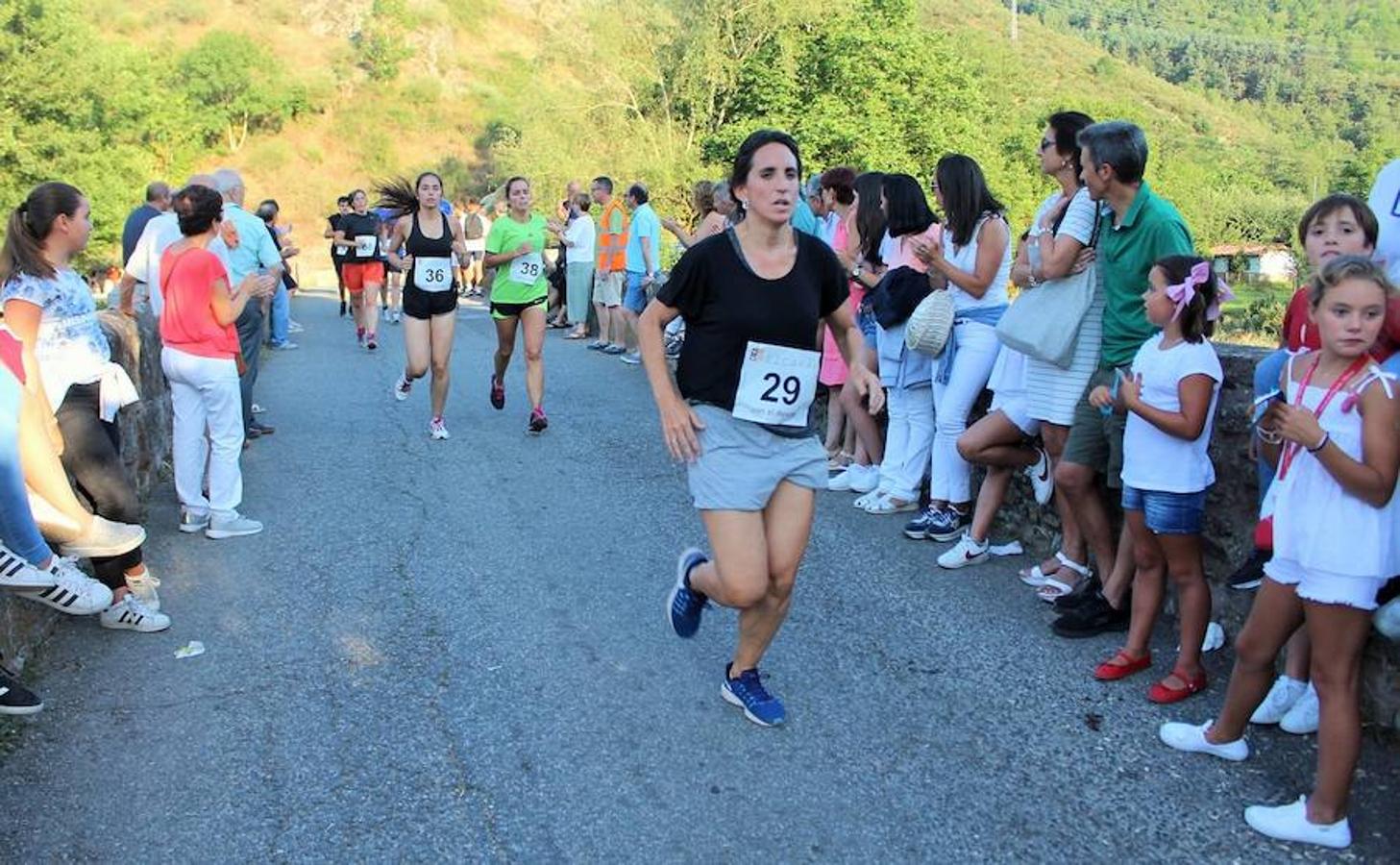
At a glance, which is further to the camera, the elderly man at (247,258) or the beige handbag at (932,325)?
the elderly man at (247,258)

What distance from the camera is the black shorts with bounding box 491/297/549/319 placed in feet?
31.1

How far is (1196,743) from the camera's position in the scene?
3855 millimetres

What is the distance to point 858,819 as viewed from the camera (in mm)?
3449

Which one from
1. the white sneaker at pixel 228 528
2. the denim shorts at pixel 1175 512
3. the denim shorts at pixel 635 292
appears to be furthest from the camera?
the denim shorts at pixel 635 292

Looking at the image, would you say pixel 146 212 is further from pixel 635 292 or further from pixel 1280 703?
pixel 1280 703

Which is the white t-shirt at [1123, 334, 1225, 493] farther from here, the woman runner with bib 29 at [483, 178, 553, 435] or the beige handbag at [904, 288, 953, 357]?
the woman runner with bib 29 at [483, 178, 553, 435]

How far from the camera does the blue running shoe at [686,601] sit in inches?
172

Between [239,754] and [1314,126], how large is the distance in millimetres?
123408

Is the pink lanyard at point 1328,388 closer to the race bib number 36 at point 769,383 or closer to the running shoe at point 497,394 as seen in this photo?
the race bib number 36 at point 769,383

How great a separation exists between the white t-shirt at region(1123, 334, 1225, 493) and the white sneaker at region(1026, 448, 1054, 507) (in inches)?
50.6

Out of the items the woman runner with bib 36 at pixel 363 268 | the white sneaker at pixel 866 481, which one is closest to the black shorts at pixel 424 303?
the white sneaker at pixel 866 481

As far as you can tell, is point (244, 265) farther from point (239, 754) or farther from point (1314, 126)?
point (1314, 126)

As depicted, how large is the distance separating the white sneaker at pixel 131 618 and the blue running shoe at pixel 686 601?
2.40 meters

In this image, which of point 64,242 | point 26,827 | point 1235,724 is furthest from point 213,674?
point 1235,724
